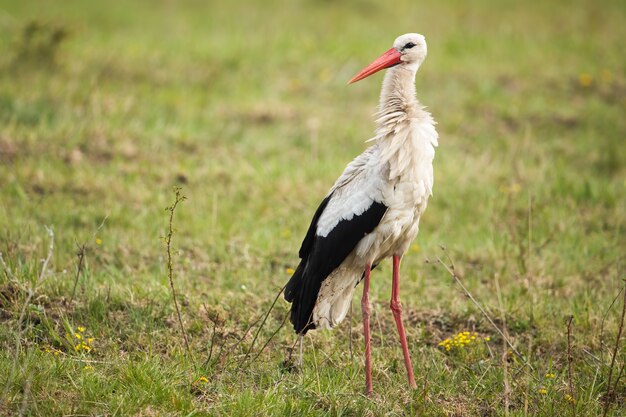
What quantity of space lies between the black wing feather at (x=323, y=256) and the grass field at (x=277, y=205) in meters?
0.24

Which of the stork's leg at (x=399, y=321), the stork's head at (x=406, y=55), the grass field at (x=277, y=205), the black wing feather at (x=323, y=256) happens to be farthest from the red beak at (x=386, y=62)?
the grass field at (x=277, y=205)

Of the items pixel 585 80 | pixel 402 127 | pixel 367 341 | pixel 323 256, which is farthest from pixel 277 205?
pixel 585 80

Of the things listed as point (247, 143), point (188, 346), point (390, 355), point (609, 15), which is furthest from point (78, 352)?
point (609, 15)

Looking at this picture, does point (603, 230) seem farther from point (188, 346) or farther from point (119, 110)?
point (119, 110)

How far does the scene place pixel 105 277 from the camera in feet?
16.4

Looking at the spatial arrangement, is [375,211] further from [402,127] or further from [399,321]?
[399,321]

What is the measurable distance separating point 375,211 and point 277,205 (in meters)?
2.55

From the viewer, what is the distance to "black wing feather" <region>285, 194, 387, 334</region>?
4.08 meters

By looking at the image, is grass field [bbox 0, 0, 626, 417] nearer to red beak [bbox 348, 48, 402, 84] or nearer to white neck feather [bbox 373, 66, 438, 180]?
white neck feather [bbox 373, 66, 438, 180]

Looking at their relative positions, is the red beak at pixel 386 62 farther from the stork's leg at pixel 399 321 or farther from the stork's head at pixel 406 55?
the stork's leg at pixel 399 321

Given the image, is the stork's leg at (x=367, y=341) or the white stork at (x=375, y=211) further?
the white stork at (x=375, y=211)

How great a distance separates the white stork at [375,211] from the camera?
4.05m

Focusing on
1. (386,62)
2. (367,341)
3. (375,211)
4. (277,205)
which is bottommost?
(367,341)

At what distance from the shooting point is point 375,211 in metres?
4.06
